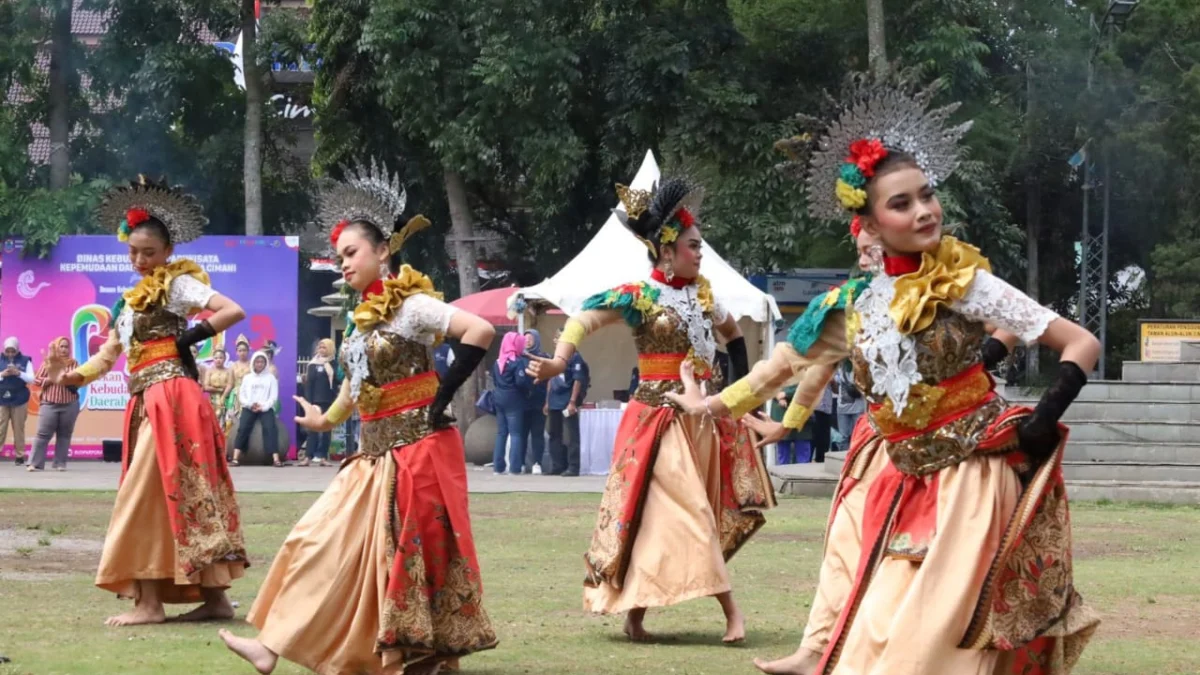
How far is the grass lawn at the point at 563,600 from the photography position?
8617mm

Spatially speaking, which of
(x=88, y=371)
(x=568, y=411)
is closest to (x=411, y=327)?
(x=88, y=371)

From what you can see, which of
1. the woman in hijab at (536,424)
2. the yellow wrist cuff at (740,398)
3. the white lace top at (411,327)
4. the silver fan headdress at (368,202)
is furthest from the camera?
the woman in hijab at (536,424)

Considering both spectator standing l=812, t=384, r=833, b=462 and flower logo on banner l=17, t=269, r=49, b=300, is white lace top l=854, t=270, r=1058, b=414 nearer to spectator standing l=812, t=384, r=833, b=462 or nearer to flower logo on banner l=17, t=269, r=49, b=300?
spectator standing l=812, t=384, r=833, b=462

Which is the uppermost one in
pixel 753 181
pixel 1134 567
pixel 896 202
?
pixel 753 181

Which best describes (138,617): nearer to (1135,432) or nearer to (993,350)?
(993,350)

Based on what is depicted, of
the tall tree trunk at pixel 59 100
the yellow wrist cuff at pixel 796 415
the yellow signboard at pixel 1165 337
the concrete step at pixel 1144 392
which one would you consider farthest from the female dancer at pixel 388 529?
the tall tree trunk at pixel 59 100

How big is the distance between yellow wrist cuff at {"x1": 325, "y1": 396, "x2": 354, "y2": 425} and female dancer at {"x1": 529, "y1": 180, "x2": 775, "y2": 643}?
1.13 meters

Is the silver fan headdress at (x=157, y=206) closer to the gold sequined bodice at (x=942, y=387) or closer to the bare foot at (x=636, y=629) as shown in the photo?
the bare foot at (x=636, y=629)

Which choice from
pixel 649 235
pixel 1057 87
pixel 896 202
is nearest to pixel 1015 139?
pixel 1057 87

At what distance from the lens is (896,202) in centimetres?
611

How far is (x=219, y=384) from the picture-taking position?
79.6 feet

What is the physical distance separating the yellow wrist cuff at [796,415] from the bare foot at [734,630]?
2.20 m

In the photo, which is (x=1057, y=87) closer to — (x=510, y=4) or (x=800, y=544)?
(x=510, y=4)

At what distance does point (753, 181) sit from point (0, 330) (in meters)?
10.7
